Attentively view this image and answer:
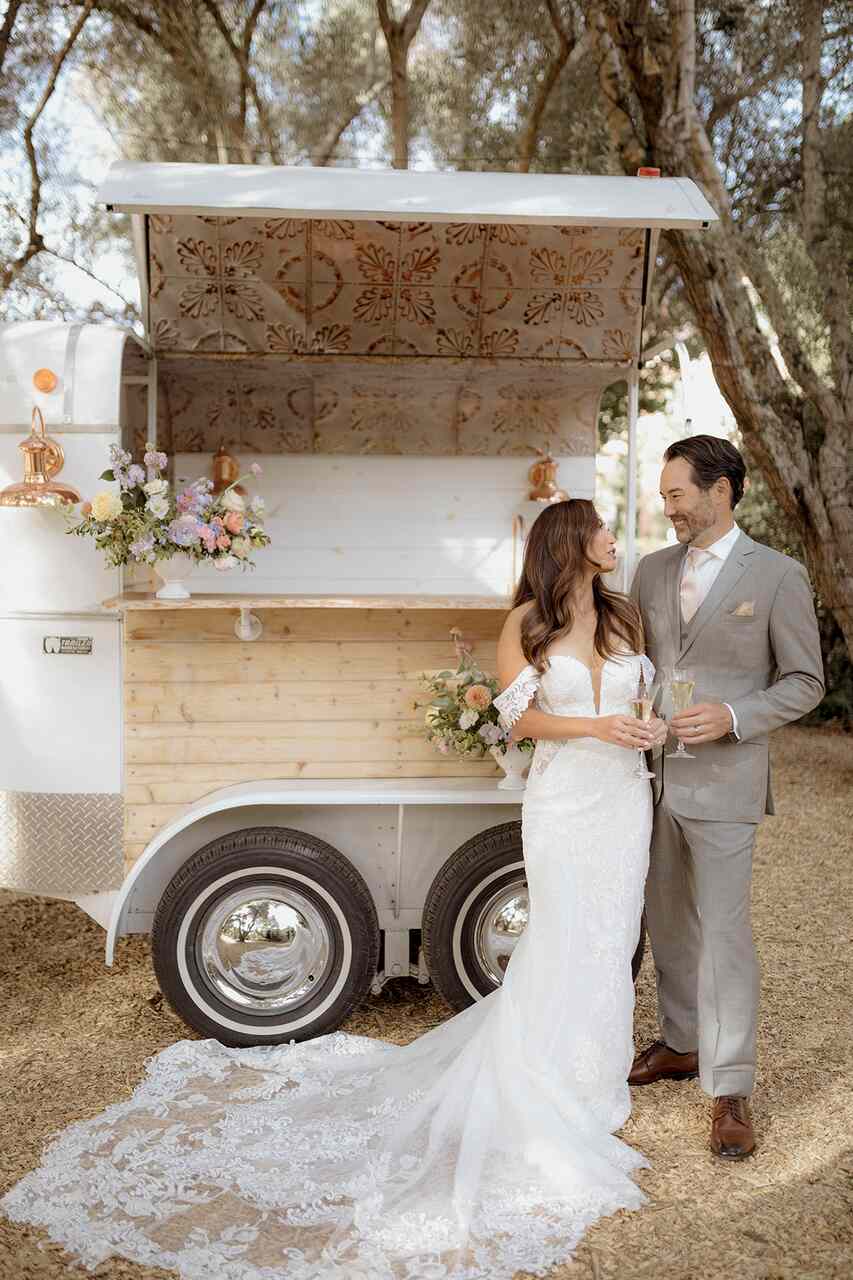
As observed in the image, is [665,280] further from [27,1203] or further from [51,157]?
[27,1203]

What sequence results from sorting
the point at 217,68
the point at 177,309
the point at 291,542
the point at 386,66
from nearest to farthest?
the point at 177,309, the point at 291,542, the point at 217,68, the point at 386,66

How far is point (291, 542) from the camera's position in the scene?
5398 mm

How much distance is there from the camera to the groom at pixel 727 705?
121 inches

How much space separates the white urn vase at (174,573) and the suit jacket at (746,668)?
1.50 meters

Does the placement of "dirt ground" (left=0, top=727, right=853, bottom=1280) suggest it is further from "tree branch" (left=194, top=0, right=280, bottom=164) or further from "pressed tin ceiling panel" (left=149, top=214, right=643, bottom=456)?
"tree branch" (left=194, top=0, right=280, bottom=164)

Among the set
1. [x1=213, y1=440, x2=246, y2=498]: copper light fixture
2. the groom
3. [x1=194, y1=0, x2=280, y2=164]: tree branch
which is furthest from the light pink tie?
[x1=194, y1=0, x2=280, y2=164]: tree branch

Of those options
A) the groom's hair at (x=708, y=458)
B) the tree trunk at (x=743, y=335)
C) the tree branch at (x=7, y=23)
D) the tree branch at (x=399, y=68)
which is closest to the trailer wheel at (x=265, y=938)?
the groom's hair at (x=708, y=458)

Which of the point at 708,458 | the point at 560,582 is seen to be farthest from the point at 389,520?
the point at 708,458

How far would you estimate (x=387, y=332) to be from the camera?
4730 millimetres

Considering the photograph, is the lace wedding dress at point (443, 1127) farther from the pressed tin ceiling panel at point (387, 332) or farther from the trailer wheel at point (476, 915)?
the pressed tin ceiling panel at point (387, 332)

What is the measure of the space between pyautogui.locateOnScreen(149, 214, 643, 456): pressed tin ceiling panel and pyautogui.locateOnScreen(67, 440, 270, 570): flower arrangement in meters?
1.12

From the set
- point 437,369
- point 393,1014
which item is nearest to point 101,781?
point 393,1014

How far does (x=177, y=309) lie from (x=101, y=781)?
6.17 ft

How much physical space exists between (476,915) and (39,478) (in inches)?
75.9
